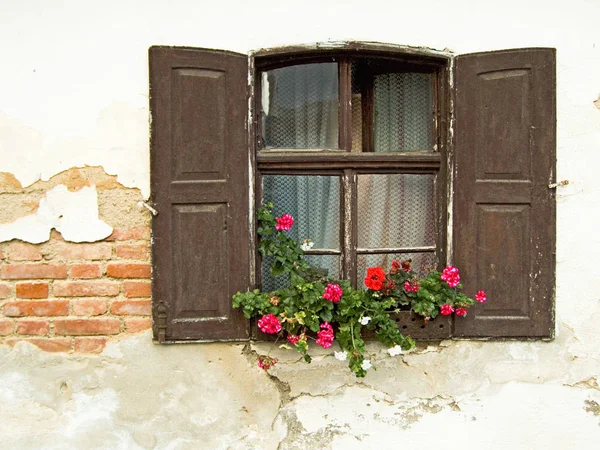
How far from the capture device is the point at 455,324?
278 centimetres

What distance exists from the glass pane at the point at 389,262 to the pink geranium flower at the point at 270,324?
1.63ft

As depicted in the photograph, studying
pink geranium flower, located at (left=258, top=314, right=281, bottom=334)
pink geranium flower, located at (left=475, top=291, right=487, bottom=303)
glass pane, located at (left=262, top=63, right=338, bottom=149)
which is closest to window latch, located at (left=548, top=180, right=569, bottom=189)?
pink geranium flower, located at (left=475, top=291, right=487, bottom=303)

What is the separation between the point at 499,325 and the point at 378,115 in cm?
114

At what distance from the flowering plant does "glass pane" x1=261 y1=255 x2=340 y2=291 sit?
→ 0.32 ft

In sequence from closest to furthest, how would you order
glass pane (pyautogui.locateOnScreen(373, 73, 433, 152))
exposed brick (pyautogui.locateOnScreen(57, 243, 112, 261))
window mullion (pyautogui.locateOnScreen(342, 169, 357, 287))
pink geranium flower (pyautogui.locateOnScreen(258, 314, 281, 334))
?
pink geranium flower (pyautogui.locateOnScreen(258, 314, 281, 334))
exposed brick (pyautogui.locateOnScreen(57, 243, 112, 261))
window mullion (pyautogui.locateOnScreen(342, 169, 357, 287))
glass pane (pyautogui.locateOnScreen(373, 73, 433, 152))

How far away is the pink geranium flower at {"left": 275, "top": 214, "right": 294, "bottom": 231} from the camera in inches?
106

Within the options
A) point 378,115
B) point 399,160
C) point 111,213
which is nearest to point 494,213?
point 399,160

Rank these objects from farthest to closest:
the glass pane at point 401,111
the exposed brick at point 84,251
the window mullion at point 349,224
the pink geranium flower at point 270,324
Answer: the glass pane at point 401,111 → the window mullion at point 349,224 → the exposed brick at point 84,251 → the pink geranium flower at point 270,324

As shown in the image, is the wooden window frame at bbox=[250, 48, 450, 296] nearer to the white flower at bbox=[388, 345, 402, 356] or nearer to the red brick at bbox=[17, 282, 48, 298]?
the white flower at bbox=[388, 345, 402, 356]

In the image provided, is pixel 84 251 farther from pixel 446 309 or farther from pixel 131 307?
pixel 446 309

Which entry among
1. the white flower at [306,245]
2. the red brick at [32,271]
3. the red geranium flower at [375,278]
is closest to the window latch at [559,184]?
the red geranium flower at [375,278]

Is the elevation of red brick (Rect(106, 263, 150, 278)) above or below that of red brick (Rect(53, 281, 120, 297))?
above

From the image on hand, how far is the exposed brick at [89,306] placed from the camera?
272 centimetres

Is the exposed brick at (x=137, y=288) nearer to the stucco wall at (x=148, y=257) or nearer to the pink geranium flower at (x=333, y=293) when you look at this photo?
the stucco wall at (x=148, y=257)
